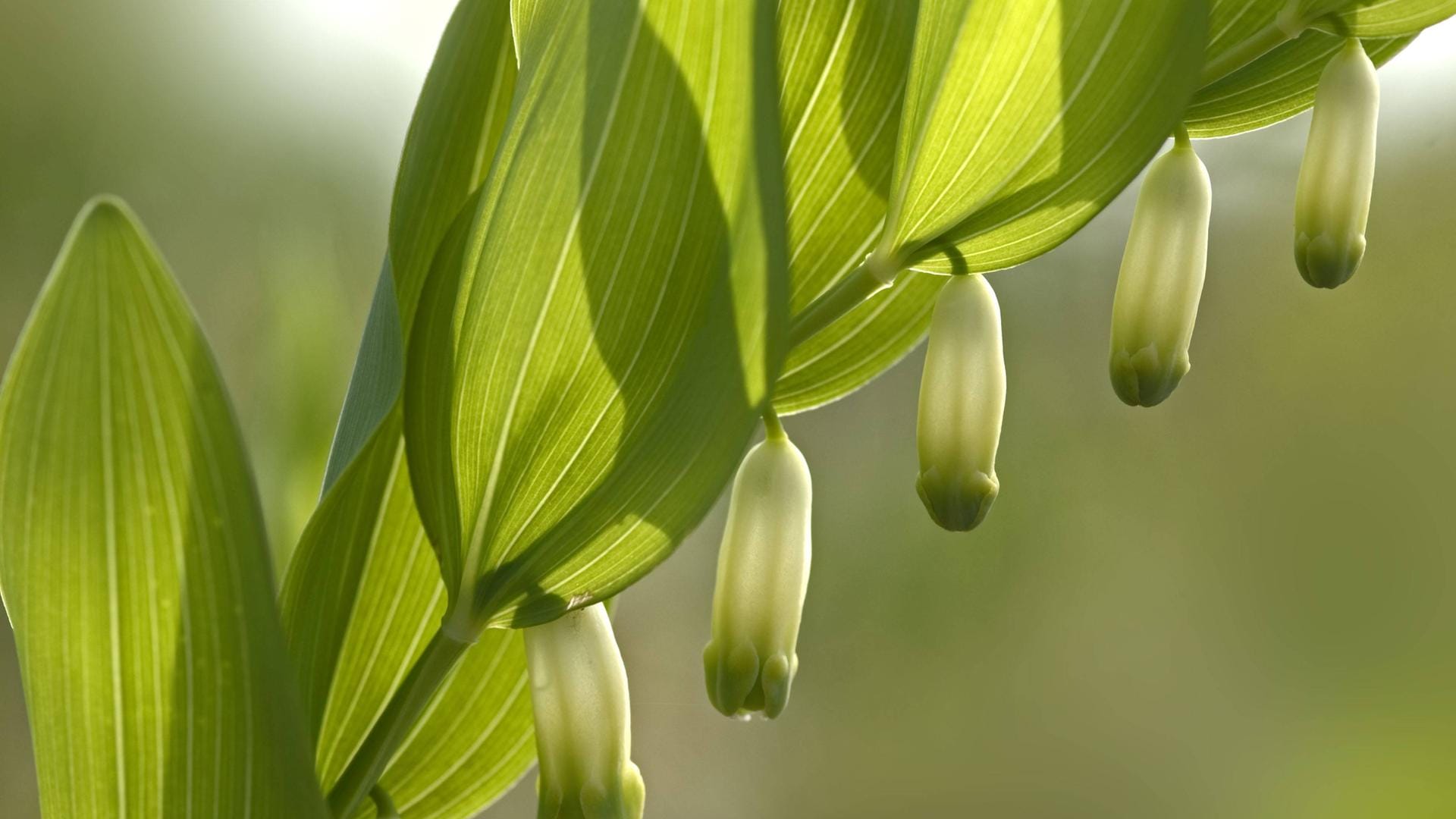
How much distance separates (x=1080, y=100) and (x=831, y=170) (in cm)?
7

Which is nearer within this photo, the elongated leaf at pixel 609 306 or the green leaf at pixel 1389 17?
the elongated leaf at pixel 609 306

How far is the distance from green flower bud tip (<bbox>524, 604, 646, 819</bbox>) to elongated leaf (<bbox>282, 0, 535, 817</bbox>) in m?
0.06

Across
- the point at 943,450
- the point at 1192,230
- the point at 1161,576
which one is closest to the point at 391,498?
the point at 943,450

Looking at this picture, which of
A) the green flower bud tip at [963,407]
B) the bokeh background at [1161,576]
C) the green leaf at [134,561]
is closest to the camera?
the green leaf at [134,561]

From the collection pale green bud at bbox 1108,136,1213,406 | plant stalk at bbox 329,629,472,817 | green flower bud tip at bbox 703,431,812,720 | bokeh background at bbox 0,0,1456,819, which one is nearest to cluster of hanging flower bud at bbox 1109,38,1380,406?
pale green bud at bbox 1108,136,1213,406

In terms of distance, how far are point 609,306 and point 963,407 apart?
0.13 metres

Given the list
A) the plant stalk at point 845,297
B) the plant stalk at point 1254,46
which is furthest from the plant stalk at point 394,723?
the plant stalk at point 1254,46

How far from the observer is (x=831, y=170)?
1.10ft

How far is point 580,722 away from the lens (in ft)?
0.97

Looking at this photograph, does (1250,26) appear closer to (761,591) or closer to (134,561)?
(761,591)

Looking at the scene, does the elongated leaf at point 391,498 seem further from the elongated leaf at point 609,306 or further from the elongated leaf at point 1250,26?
the elongated leaf at point 1250,26

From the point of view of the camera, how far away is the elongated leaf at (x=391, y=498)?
0.31 metres

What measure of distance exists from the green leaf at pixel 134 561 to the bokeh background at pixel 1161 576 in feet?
2.87

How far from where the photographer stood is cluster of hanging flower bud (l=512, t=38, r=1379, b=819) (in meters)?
0.30
